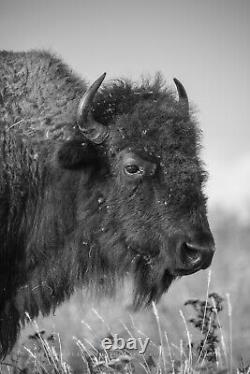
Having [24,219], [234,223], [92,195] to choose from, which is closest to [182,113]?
[92,195]

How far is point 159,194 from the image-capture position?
5.70 metres

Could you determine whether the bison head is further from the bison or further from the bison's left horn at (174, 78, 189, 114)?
the bison's left horn at (174, 78, 189, 114)

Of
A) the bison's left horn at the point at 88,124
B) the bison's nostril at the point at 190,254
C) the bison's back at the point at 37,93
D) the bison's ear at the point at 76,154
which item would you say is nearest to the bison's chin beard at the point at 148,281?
the bison's nostril at the point at 190,254

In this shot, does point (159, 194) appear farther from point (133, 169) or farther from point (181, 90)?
point (181, 90)

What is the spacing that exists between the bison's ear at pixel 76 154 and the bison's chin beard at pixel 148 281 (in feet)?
3.08

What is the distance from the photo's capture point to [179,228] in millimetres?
5539

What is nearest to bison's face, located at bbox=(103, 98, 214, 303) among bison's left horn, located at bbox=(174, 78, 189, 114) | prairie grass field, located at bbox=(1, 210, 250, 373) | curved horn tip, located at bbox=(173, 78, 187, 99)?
bison's left horn, located at bbox=(174, 78, 189, 114)

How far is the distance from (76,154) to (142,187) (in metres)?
0.62

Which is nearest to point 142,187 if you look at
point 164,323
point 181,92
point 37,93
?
point 181,92

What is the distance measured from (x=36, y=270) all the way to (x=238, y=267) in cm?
1038

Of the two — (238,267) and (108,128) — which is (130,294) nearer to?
(108,128)

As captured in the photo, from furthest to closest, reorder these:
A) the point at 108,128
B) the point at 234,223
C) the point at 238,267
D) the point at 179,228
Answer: the point at 234,223 → the point at 238,267 → the point at 108,128 → the point at 179,228

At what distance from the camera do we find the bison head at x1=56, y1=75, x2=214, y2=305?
562 centimetres

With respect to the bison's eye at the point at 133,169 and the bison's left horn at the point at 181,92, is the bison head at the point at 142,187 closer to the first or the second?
the bison's eye at the point at 133,169
